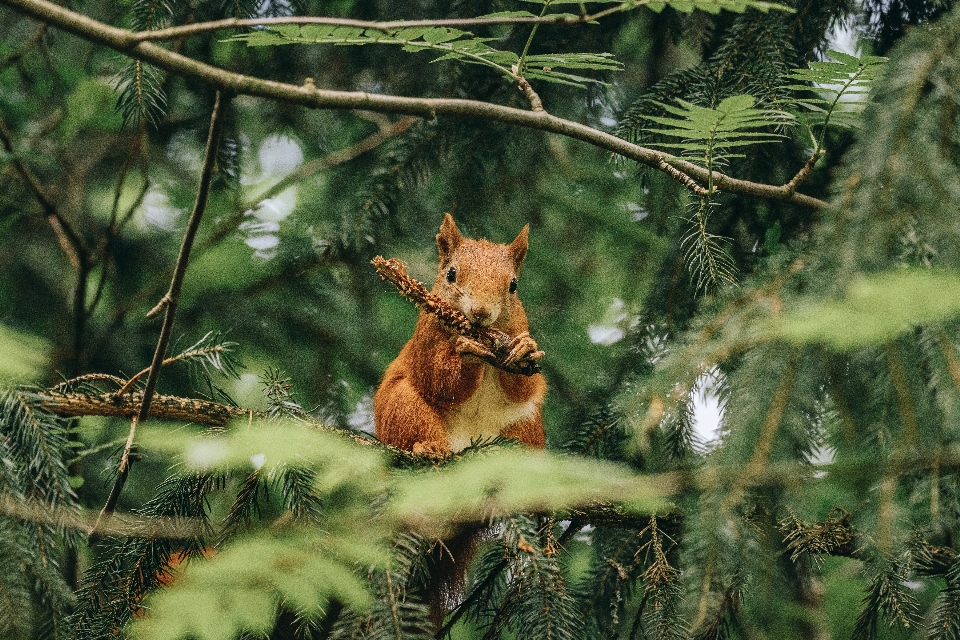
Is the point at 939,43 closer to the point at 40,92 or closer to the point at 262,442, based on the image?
the point at 262,442

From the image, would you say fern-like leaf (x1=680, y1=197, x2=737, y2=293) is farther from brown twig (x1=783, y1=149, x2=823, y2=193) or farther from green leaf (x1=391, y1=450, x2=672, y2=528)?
green leaf (x1=391, y1=450, x2=672, y2=528)

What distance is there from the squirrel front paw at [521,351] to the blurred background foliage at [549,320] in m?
0.27

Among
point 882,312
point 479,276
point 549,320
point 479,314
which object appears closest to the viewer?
point 882,312

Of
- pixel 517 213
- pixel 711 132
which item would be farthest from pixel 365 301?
pixel 711 132

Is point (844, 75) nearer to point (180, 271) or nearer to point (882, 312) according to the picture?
point (882, 312)

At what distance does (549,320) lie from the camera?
3.05 metres

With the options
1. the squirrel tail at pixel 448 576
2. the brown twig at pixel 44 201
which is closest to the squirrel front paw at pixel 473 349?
the squirrel tail at pixel 448 576

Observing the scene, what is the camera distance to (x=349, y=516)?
1.42 metres

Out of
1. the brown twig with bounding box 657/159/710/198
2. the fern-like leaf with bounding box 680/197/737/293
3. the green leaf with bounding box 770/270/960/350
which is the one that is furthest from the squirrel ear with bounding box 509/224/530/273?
the green leaf with bounding box 770/270/960/350

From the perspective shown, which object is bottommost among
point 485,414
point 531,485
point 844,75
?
point 485,414

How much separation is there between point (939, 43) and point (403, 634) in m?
1.08

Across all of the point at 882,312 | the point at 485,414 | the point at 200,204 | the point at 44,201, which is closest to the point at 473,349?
the point at 485,414

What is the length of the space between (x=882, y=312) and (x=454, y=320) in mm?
1167

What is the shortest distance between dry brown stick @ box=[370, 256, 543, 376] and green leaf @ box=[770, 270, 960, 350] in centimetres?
92
